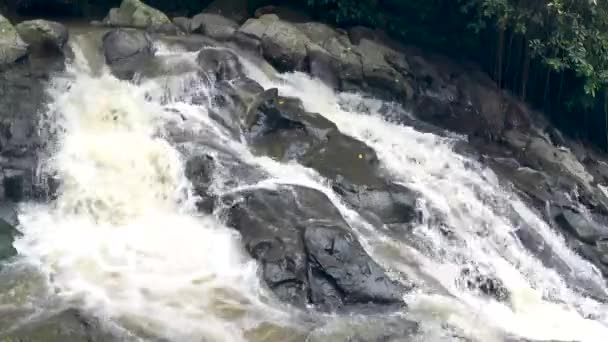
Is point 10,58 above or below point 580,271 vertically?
above

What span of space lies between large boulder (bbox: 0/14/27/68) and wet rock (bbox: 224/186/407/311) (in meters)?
4.16

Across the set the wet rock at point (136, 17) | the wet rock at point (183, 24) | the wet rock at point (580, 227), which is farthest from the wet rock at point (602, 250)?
the wet rock at point (136, 17)

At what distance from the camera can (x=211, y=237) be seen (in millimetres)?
9234

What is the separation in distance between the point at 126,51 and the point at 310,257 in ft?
17.1

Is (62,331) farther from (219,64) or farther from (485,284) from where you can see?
(219,64)

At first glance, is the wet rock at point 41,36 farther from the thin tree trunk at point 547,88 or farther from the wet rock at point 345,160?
the thin tree trunk at point 547,88

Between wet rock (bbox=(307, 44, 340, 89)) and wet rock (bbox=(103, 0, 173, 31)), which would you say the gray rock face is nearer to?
wet rock (bbox=(307, 44, 340, 89))

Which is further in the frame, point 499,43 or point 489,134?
point 499,43

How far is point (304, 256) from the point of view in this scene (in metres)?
8.56

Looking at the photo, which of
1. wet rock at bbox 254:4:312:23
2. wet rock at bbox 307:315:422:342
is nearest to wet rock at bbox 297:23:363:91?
wet rock at bbox 254:4:312:23

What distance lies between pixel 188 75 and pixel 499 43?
6444mm

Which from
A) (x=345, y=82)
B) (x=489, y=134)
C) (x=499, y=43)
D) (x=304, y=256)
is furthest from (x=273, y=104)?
(x=499, y=43)

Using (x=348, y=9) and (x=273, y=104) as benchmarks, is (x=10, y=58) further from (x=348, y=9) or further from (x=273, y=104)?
(x=348, y=9)

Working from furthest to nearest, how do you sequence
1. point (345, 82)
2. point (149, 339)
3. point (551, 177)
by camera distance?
point (345, 82)
point (551, 177)
point (149, 339)
